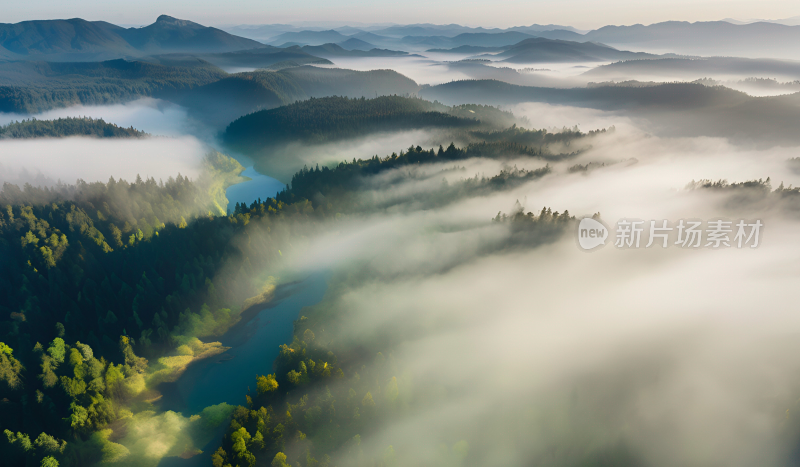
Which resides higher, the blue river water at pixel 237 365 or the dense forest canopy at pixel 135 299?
the dense forest canopy at pixel 135 299

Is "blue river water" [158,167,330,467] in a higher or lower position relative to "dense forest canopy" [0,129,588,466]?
lower

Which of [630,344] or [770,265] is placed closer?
[630,344]

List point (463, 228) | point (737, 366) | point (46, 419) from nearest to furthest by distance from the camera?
1. point (46, 419)
2. point (737, 366)
3. point (463, 228)

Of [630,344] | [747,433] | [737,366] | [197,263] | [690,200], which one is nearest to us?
[747,433]

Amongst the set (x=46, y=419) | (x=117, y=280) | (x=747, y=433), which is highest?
(x=117, y=280)

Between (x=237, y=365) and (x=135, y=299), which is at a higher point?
(x=135, y=299)

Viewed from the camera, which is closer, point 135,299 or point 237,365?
point 237,365

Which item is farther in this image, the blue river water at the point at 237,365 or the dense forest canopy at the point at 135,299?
the blue river water at the point at 237,365

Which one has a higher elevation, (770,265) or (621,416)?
(770,265)

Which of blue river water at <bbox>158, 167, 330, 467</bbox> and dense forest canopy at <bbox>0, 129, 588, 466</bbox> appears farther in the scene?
blue river water at <bbox>158, 167, 330, 467</bbox>

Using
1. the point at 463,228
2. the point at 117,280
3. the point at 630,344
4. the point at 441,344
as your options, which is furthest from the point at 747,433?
the point at 117,280

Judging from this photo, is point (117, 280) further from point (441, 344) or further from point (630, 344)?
point (630, 344)
